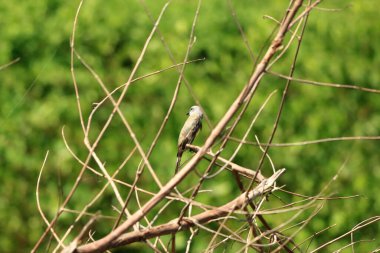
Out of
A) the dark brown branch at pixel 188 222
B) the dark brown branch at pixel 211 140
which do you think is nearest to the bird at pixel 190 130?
the dark brown branch at pixel 188 222

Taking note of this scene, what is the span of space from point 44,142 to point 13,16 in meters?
0.81

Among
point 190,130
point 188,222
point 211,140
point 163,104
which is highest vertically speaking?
point 211,140

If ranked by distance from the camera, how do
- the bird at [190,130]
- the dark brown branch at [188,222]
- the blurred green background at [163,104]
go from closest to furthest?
the dark brown branch at [188,222] → the bird at [190,130] → the blurred green background at [163,104]

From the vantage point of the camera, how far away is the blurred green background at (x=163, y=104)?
4.57 m

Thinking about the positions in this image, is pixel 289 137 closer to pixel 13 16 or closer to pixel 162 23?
pixel 162 23

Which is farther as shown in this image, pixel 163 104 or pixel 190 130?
pixel 163 104

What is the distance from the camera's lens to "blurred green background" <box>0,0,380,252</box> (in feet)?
15.0

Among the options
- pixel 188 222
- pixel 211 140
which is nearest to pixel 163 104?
pixel 188 222

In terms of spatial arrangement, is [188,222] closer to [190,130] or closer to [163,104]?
[190,130]

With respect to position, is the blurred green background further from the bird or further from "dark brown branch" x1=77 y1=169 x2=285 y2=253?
"dark brown branch" x1=77 y1=169 x2=285 y2=253

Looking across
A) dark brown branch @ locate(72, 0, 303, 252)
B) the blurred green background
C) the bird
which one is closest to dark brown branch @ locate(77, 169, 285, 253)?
dark brown branch @ locate(72, 0, 303, 252)

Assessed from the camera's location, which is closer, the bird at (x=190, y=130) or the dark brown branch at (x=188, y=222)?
the dark brown branch at (x=188, y=222)

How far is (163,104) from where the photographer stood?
487 cm

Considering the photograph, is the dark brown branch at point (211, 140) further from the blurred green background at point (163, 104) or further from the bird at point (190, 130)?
the blurred green background at point (163, 104)
